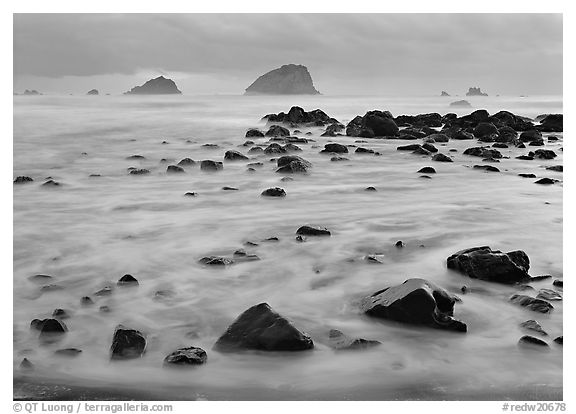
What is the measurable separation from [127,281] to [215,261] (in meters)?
0.76

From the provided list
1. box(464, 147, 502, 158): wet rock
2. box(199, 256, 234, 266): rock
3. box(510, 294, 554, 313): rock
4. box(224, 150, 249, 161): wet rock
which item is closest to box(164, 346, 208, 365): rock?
box(199, 256, 234, 266): rock

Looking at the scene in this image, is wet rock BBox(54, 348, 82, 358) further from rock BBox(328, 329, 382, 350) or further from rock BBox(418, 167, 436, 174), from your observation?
rock BBox(418, 167, 436, 174)

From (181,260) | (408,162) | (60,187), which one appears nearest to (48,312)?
(181,260)

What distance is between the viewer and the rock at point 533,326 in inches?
139

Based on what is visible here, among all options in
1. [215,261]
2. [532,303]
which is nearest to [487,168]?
[532,303]

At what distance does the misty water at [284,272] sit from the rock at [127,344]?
0.19 feet

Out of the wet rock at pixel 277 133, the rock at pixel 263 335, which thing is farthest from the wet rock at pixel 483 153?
the rock at pixel 263 335

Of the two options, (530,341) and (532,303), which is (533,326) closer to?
(530,341)

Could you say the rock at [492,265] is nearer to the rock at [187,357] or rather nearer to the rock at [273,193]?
the rock at [187,357]

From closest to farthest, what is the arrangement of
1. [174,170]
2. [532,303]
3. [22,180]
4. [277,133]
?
Result: [532,303] → [22,180] → [174,170] → [277,133]

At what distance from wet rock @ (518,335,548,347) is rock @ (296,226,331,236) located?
96.0 inches

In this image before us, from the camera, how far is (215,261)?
4.70m

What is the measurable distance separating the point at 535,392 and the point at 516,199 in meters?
4.77
